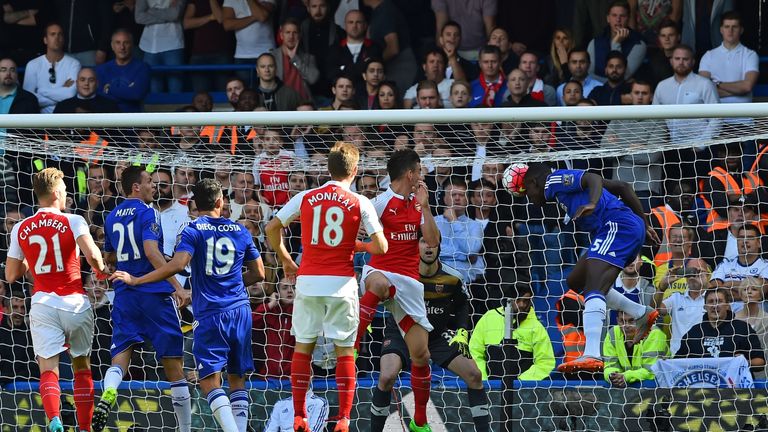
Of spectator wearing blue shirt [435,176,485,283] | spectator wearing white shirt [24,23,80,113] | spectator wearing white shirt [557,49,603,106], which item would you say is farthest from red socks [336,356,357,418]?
spectator wearing white shirt [24,23,80,113]

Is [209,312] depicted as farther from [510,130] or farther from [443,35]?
[443,35]

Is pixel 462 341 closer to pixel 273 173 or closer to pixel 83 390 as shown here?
pixel 273 173

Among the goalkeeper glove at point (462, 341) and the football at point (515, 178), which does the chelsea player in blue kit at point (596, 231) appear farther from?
the goalkeeper glove at point (462, 341)

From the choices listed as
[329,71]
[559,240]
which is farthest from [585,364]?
[329,71]

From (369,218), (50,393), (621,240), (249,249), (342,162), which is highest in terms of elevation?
(342,162)

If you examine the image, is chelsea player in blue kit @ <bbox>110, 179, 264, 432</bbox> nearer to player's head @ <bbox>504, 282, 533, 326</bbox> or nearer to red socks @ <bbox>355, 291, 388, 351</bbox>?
red socks @ <bbox>355, 291, 388, 351</bbox>

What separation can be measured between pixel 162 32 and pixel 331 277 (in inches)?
242

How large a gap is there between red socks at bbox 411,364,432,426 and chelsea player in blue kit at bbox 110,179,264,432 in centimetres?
117

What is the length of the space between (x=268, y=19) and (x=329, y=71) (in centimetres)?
109

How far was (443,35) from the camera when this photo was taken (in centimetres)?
1249

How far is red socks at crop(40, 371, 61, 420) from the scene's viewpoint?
8.99m

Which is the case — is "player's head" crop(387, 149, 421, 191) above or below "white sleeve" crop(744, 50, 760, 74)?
below

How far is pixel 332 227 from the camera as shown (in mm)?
8328

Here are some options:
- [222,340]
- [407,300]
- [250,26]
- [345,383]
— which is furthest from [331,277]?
[250,26]
